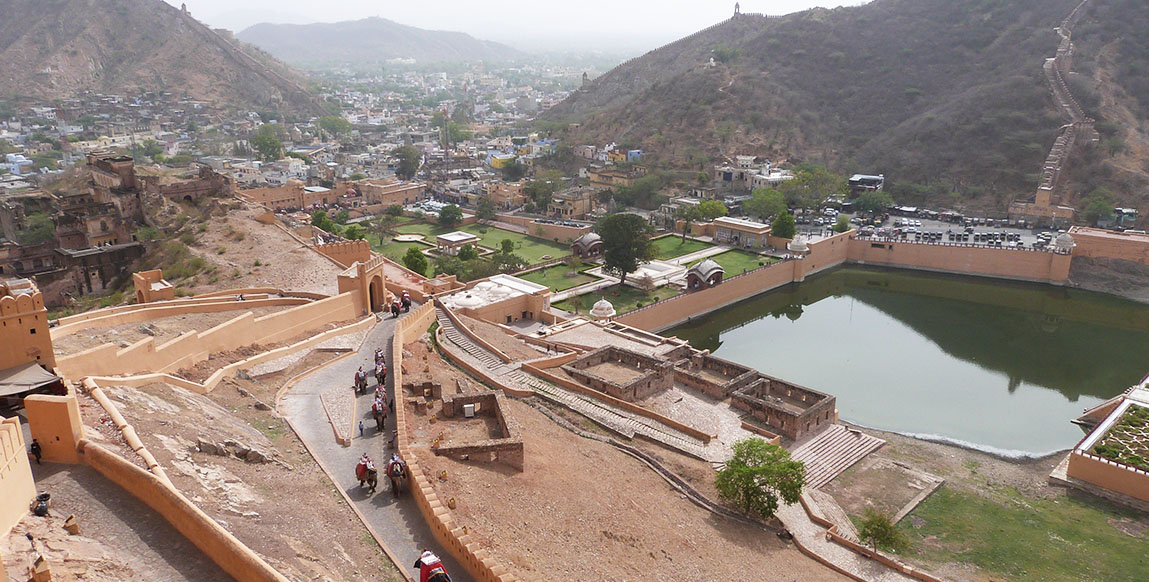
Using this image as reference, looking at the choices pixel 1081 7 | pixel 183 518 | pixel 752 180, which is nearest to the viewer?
pixel 183 518

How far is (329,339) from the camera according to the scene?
24.0m

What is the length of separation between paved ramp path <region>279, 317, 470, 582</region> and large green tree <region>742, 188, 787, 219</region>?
1512 inches

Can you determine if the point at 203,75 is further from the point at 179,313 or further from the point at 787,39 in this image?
the point at 179,313

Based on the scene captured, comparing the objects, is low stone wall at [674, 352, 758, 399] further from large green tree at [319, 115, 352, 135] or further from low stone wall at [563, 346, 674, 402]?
large green tree at [319, 115, 352, 135]

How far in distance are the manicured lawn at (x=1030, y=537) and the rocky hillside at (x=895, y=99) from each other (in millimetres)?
42082

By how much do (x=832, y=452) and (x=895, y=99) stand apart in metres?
65.4

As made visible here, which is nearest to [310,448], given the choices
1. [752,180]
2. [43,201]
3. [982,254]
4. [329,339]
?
[329,339]

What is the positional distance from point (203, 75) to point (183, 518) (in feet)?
457

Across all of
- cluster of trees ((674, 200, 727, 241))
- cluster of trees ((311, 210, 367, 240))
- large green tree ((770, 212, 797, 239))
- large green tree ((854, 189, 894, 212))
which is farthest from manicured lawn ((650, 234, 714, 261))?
cluster of trees ((311, 210, 367, 240))

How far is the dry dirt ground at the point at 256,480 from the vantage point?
11.5 metres

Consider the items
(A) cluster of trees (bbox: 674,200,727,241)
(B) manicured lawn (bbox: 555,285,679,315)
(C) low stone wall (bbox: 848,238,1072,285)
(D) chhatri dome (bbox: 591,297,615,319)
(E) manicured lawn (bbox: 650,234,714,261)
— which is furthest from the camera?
(A) cluster of trees (bbox: 674,200,727,241)

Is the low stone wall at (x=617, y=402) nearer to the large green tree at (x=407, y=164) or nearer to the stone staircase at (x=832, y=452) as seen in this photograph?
the stone staircase at (x=832, y=452)

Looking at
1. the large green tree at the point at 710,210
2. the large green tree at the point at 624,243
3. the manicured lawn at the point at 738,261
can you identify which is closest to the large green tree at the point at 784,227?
the manicured lawn at the point at 738,261

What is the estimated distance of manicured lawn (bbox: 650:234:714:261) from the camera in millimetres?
51781
